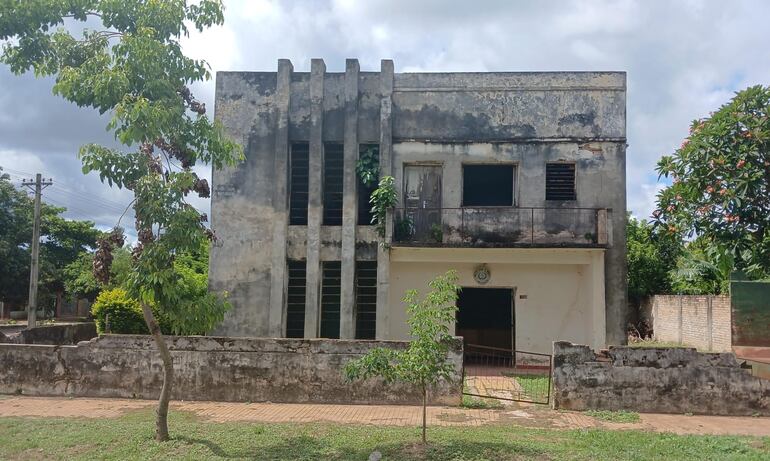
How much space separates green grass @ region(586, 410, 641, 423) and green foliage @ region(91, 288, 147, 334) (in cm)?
1077

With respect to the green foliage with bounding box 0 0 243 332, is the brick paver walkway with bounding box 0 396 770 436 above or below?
below

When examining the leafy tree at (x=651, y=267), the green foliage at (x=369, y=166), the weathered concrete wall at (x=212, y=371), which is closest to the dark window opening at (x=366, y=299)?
the green foliage at (x=369, y=166)

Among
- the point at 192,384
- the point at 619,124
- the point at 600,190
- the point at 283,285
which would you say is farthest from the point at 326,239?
the point at 619,124

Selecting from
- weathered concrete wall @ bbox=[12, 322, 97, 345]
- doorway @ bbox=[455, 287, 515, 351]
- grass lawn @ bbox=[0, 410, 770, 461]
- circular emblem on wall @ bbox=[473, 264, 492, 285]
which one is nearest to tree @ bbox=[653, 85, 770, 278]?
grass lawn @ bbox=[0, 410, 770, 461]

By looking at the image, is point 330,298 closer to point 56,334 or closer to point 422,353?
point 56,334

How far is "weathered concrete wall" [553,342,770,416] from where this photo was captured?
32.8ft

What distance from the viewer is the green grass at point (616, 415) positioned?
31.2ft

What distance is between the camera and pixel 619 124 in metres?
14.9

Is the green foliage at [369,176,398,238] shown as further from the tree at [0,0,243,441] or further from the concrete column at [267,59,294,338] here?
the tree at [0,0,243,441]

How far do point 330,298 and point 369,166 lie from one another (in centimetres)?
343

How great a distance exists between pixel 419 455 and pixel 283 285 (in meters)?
8.32

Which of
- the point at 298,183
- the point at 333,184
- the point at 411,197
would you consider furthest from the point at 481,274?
the point at 298,183

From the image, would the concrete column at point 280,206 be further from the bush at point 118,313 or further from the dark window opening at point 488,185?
the dark window opening at point 488,185

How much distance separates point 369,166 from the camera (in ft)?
49.4
